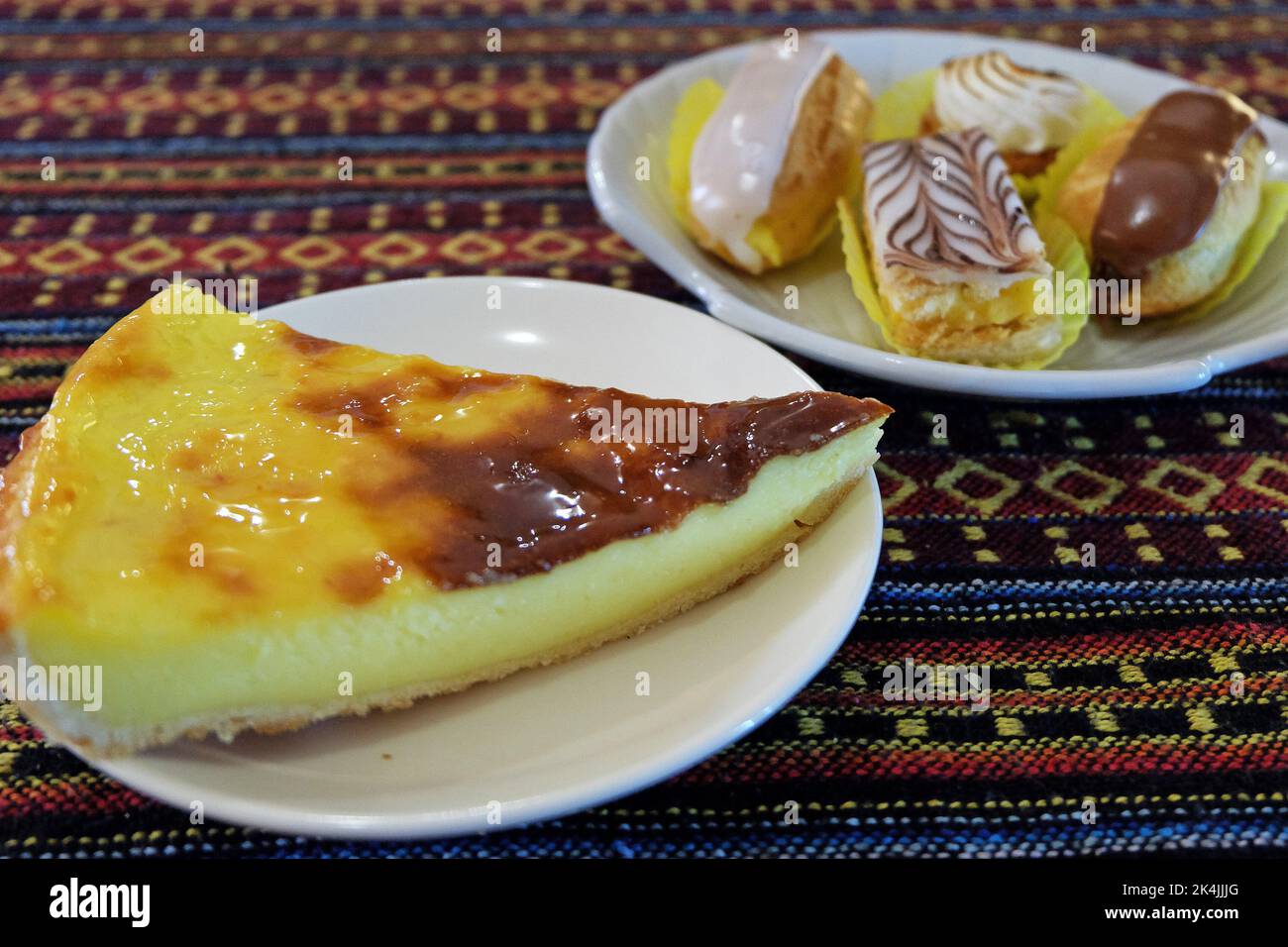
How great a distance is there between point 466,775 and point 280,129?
1985mm

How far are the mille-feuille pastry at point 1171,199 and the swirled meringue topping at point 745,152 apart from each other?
542 mm

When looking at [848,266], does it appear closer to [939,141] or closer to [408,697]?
[939,141]

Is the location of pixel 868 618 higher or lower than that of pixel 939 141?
lower

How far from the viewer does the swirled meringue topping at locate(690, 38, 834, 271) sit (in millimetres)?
1908

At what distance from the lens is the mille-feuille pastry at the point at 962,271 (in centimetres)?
172

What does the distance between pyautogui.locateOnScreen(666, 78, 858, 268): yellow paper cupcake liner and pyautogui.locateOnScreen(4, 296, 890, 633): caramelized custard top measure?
2.07 ft

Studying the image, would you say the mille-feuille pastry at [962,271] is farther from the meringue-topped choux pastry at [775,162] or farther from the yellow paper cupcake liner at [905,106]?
the yellow paper cupcake liner at [905,106]

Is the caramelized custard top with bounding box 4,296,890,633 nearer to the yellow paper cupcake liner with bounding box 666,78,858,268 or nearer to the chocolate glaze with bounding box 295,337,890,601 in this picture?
the chocolate glaze with bounding box 295,337,890,601

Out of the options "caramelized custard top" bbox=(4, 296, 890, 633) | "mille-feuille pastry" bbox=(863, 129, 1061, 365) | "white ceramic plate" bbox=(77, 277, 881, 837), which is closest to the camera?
"white ceramic plate" bbox=(77, 277, 881, 837)

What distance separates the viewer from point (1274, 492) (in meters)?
1.63

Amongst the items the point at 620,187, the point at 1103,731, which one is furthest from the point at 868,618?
the point at 620,187

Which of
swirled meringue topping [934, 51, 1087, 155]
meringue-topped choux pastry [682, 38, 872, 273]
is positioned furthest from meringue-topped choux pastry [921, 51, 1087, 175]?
meringue-topped choux pastry [682, 38, 872, 273]

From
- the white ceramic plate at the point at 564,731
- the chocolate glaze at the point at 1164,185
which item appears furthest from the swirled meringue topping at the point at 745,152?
the chocolate glaze at the point at 1164,185

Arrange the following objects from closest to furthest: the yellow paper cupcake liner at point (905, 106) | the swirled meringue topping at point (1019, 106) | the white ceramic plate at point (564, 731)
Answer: the white ceramic plate at point (564, 731)
the swirled meringue topping at point (1019, 106)
the yellow paper cupcake liner at point (905, 106)
